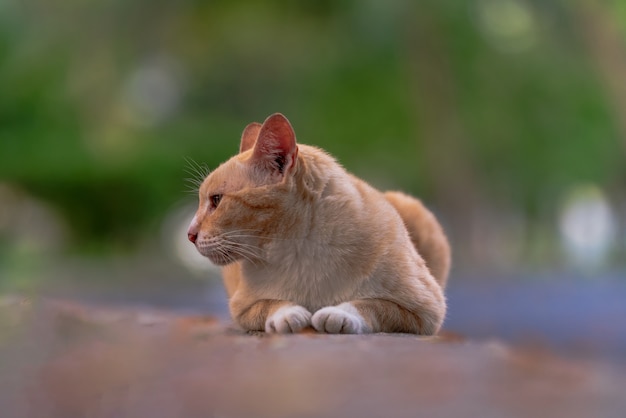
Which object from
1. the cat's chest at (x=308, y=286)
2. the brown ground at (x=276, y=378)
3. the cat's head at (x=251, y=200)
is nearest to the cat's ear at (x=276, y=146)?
the cat's head at (x=251, y=200)

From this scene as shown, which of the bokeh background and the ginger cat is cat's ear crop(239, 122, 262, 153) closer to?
the ginger cat

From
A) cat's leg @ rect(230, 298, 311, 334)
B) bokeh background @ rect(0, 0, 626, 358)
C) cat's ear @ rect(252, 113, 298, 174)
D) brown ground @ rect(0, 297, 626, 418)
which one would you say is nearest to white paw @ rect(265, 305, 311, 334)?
cat's leg @ rect(230, 298, 311, 334)

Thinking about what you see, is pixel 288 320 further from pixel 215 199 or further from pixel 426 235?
pixel 426 235

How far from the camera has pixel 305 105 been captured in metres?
11.4

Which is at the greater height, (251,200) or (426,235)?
(426,235)

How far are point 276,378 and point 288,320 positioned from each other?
550 millimetres

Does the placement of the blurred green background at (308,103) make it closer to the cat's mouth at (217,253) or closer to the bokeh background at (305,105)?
the bokeh background at (305,105)

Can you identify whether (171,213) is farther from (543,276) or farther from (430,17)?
(543,276)

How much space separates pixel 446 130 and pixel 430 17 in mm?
1650

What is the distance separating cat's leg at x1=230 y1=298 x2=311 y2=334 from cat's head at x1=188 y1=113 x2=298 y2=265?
14 centimetres

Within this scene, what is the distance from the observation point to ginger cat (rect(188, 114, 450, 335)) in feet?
6.88

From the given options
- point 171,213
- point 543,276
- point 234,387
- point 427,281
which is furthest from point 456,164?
point 234,387

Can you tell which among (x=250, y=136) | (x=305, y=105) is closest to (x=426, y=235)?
(x=250, y=136)

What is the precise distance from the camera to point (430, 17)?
11.1 meters
